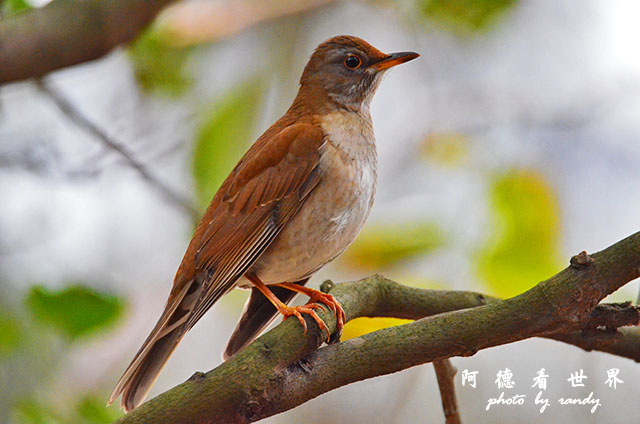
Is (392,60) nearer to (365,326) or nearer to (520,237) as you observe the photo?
(520,237)

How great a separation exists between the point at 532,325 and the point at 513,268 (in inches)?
68.3

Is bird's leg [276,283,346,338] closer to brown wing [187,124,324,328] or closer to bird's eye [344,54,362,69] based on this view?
brown wing [187,124,324,328]

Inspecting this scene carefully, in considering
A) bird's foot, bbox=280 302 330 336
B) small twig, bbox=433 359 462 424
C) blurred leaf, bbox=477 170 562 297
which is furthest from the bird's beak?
small twig, bbox=433 359 462 424

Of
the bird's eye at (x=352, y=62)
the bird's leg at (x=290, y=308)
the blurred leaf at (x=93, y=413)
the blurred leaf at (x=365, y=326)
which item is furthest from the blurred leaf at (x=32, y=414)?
the bird's eye at (x=352, y=62)

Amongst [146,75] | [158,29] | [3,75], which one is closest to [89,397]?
[3,75]

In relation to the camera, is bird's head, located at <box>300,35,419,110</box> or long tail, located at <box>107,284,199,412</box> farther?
bird's head, located at <box>300,35,419,110</box>

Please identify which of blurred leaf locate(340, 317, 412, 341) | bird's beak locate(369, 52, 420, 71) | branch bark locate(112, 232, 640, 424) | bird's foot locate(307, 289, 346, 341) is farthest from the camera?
bird's beak locate(369, 52, 420, 71)

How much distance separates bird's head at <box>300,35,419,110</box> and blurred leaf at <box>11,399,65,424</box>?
2449 millimetres

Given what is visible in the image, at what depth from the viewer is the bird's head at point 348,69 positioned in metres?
4.70

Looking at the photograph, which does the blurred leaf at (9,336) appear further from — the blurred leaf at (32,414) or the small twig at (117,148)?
the small twig at (117,148)

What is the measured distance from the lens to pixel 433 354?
266cm

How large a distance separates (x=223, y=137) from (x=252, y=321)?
5.04 ft

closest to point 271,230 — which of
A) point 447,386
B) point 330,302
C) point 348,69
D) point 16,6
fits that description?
point 330,302

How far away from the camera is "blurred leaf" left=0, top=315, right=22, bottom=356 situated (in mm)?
3770
